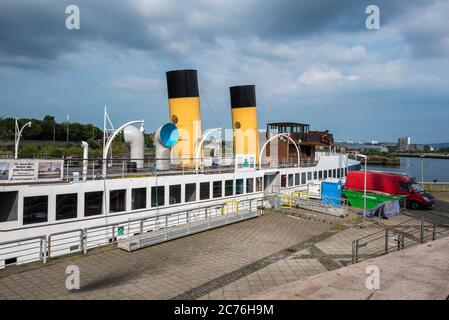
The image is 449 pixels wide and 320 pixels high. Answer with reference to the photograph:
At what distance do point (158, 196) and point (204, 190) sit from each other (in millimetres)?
3133

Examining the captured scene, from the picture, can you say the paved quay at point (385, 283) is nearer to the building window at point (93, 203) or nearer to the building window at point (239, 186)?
the building window at point (93, 203)

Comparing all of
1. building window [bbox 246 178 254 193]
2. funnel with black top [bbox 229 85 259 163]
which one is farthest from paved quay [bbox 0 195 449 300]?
funnel with black top [bbox 229 85 259 163]

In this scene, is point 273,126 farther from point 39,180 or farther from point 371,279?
point 371,279

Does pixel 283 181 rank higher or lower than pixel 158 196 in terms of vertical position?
lower

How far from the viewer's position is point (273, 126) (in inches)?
1300

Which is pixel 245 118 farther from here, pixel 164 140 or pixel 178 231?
pixel 178 231

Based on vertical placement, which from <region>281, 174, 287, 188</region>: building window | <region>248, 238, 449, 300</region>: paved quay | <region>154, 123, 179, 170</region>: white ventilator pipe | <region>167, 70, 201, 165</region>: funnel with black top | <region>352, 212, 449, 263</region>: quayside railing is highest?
<region>167, 70, 201, 165</region>: funnel with black top

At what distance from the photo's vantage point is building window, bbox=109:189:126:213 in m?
13.5

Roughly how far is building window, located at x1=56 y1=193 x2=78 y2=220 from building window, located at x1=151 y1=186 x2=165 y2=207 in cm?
348

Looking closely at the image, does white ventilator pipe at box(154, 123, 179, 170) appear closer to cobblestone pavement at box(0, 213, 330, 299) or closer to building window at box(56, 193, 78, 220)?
building window at box(56, 193, 78, 220)

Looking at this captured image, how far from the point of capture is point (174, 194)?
16.2 metres

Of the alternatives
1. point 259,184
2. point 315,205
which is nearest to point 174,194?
point 259,184
